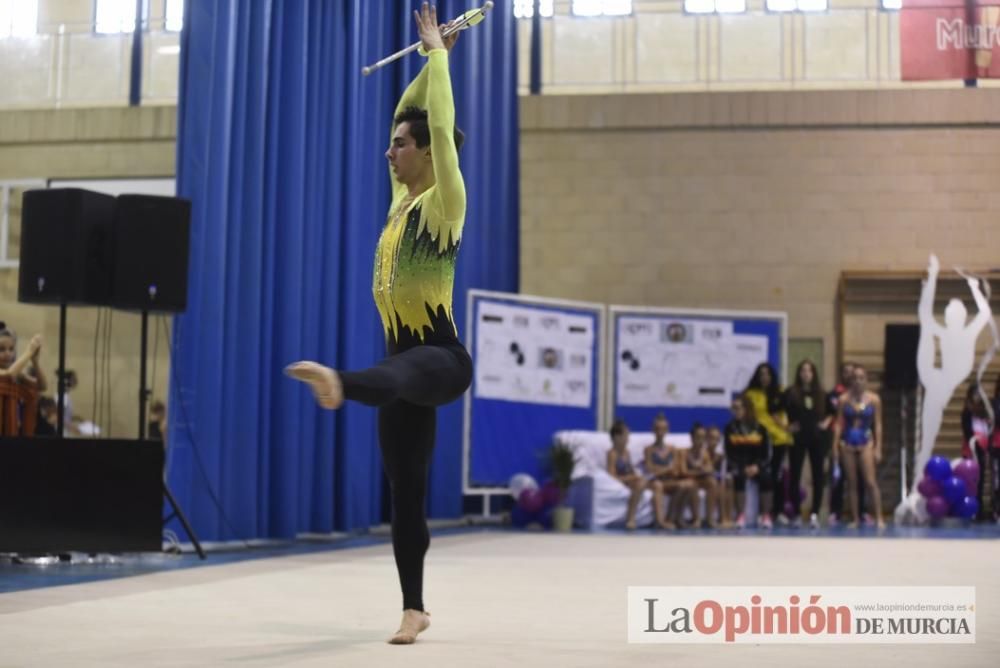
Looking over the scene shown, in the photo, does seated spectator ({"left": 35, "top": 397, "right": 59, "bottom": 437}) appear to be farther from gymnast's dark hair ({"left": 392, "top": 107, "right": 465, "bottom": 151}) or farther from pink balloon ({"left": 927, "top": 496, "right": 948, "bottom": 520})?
pink balloon ({"left": 927, "top": 496, "right": 948, "bottom": 520})

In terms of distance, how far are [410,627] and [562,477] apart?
705 centimetres

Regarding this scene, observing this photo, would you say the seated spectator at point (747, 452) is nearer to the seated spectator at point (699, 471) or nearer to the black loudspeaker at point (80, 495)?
the seated spectator at point (699, 471)

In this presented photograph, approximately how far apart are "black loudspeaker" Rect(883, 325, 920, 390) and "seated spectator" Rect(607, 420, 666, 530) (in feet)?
10.2

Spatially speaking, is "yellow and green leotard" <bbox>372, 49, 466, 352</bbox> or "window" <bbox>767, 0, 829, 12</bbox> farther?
"window" <bbox>767, 0, 829, 12</bbox>

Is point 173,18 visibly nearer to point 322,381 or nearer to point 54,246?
point 54,246

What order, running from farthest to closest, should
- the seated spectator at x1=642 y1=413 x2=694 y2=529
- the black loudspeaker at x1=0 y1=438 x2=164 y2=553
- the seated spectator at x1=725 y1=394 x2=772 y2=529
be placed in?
the seated spectator at x1=725 y1=394 x2=772 y2=529, the seated spectator at x1=642 y1=413 x2=694 y2=529, the black loudspeaker at x1=0 y1=438 x2=164 y2=553

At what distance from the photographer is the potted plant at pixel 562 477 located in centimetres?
1035

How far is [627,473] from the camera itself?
34.8 ft

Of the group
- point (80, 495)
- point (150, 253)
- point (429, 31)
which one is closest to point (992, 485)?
point (150, 253)

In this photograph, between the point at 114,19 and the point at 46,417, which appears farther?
the point at 114,19

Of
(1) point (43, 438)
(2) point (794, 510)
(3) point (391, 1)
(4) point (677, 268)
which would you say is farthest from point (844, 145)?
(1) point (43, 438)

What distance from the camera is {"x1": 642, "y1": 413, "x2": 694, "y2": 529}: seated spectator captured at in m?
10.5

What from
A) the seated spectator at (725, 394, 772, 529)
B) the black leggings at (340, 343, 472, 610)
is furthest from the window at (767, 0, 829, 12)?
the black leggings at (340, 343, 472, 610)

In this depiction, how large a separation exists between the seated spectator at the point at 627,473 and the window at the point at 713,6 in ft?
15.3
